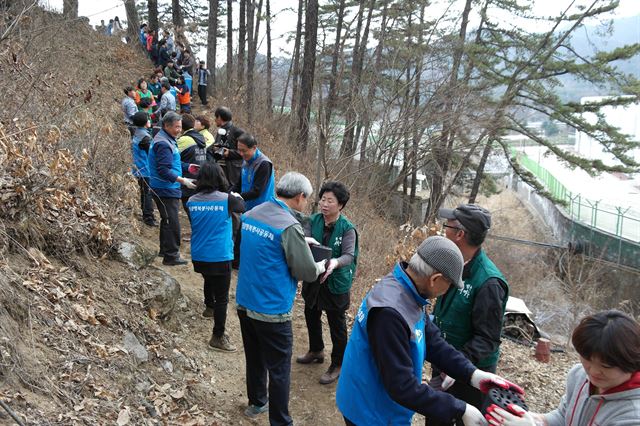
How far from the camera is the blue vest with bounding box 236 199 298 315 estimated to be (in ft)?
10.8

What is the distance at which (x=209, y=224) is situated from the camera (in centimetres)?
449

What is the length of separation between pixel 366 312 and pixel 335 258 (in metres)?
2.03

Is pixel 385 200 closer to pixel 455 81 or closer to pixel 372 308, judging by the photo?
pixel 455 81

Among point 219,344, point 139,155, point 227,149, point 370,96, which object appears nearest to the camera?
point 219,344

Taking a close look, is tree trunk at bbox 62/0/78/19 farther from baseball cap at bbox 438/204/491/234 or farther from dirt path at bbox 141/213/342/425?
baseball cap at bbox 438/204/491/234

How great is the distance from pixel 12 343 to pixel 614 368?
3218 mm

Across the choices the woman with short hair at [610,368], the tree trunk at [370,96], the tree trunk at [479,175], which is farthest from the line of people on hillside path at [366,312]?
the tree trunk at [479,175]

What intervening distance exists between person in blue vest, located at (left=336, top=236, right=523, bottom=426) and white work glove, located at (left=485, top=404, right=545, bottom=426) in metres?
0.05

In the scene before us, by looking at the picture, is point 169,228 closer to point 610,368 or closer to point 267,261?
point 267,261

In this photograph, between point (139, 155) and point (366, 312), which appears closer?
point (366, 312)

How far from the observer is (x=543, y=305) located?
12547 millimetres

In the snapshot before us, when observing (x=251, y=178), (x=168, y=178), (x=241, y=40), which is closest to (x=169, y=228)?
(x=168, y=178)

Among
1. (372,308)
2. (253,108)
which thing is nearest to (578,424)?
(372,308)

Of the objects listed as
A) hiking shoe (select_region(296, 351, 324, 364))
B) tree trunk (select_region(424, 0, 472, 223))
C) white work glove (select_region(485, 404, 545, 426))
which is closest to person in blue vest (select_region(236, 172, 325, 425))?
hiking shoe (select_region(296, 351, 324, 364))
